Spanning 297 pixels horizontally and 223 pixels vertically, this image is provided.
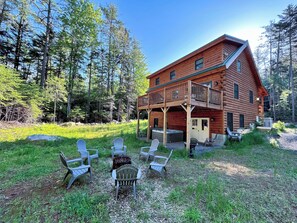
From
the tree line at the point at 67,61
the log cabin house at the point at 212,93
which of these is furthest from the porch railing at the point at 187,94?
the tree line at the point at 67,61

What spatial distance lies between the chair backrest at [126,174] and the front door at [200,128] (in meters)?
8.26

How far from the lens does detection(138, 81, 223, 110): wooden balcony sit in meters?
7.51

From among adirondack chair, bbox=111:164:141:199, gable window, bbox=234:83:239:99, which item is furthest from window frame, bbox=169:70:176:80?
adirondack chair, bbox=111:164:141:199

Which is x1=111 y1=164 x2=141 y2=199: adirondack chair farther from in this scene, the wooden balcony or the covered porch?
the wooden balcony

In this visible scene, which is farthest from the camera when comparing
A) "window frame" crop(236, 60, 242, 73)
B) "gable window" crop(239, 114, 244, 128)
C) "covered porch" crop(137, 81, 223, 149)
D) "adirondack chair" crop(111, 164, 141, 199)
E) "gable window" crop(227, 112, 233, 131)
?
"gable window" crop(239, 114, 244, 128)

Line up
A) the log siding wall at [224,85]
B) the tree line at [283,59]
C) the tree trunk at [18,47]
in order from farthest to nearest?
the tree line at [283,59] < the tree trunk at [18,47] < the log siding wall at [224,85]

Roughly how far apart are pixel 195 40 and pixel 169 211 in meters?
15.1

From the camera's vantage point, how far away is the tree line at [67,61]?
13789 millimetres

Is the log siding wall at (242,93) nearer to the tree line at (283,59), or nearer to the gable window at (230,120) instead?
the gable window at (230,120)

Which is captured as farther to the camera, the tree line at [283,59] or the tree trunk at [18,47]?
the tree line at [283,59]

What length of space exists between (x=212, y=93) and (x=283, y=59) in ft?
76.2

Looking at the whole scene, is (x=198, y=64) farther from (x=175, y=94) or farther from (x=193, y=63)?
(x=175, y=94)

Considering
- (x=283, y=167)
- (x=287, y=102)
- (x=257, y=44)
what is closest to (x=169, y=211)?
(x=283, y=167)

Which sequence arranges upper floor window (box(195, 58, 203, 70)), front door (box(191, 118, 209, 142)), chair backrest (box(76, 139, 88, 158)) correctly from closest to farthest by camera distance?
chair backrest (box(76, 139, 88, 158)) → front door (box(191, 118, 209, 142)) → upper floor window (box(195, 58, 203, 70))
